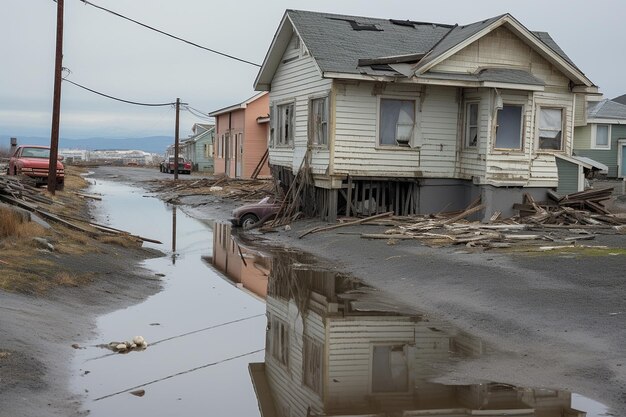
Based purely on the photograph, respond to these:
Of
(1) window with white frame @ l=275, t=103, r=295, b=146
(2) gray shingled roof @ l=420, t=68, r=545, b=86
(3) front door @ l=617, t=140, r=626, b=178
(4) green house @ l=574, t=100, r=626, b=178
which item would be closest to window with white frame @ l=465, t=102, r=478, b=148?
(2) gray shingled roof @ l=420, t=68, r=545, b=86

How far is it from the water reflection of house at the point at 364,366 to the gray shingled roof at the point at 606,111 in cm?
3660

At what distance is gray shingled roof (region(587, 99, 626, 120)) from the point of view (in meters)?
46.1

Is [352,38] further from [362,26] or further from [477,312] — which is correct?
[477,312]

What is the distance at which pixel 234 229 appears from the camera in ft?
82.2

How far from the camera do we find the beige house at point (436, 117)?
23.1 m

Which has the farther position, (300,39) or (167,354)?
(300,39)

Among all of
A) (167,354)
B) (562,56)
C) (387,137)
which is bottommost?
(167,354)

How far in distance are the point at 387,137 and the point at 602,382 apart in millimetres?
16425

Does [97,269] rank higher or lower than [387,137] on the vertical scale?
lower

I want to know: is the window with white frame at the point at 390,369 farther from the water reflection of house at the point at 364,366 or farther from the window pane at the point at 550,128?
the window pane at the point at 550,128

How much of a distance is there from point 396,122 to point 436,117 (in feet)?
4.11

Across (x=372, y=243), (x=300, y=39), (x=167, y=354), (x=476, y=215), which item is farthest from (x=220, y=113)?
(x=167, y=354)

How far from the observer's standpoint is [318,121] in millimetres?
24578

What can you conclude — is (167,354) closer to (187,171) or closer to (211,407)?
(211,407)
